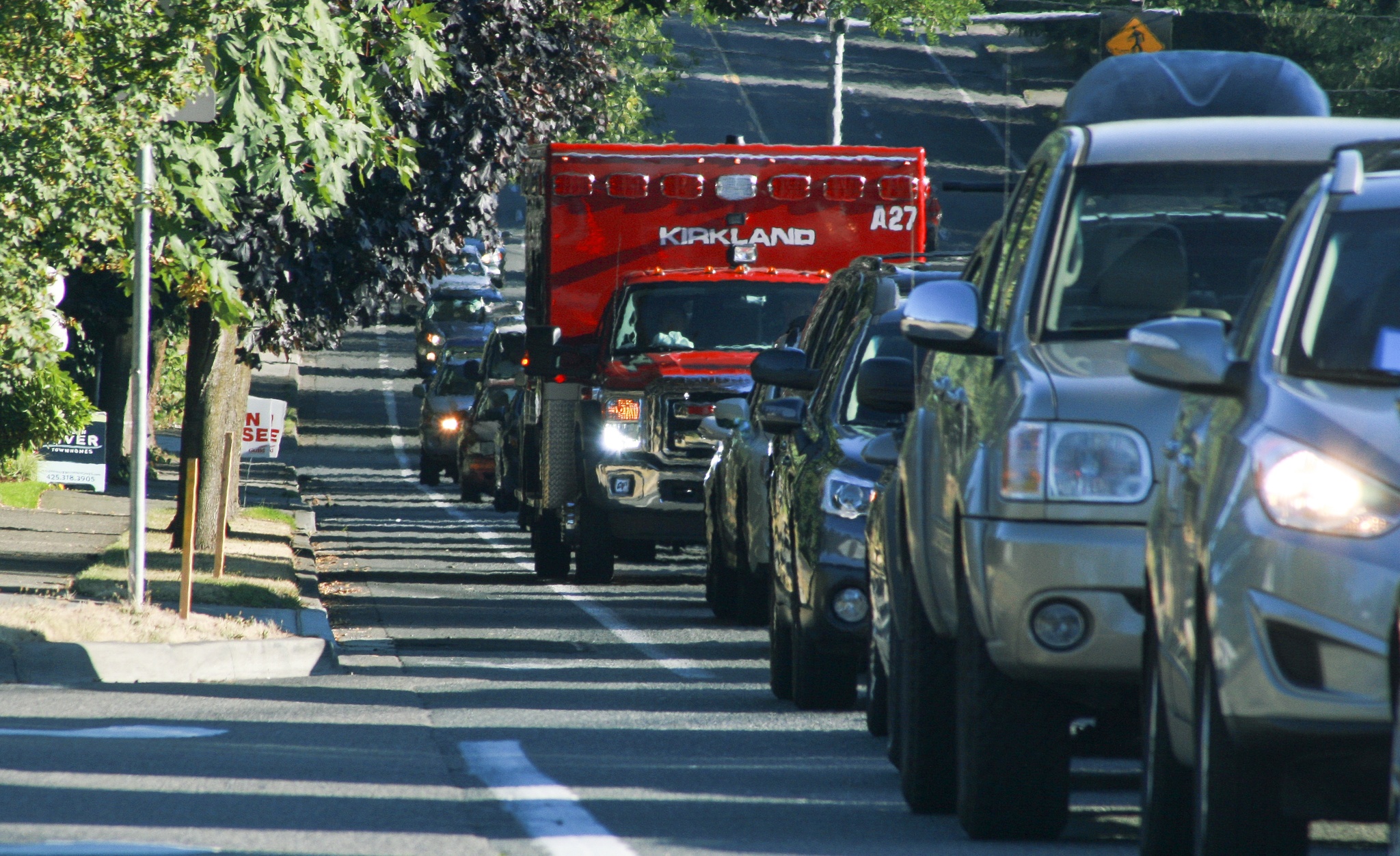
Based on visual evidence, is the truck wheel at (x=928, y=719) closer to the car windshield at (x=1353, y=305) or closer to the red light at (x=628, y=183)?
the car windshield at (x=1353, y=305)

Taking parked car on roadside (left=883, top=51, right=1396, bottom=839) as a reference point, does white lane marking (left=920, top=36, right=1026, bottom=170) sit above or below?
above

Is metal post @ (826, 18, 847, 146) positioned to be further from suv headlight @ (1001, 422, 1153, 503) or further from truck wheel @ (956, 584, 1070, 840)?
suv headlight @ (1001, 422, 1153, 503)

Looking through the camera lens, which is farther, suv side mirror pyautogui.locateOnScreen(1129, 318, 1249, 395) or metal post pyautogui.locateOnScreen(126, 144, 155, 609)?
metal post pyautogui.locateOnScreen(126, 144, 155, 609)

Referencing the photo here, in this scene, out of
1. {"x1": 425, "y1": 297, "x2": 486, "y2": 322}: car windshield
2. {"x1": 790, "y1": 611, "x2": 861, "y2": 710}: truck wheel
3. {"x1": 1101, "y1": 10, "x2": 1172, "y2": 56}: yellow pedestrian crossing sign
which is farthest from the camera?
{"x1": 425, "y1": 297, "x2": 486, "y2": 322}: car windshield

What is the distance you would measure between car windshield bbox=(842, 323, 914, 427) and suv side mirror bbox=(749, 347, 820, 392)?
240 mm

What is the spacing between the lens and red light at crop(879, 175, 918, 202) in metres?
19.5

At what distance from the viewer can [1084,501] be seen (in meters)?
6.34

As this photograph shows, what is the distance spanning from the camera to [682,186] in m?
19.2

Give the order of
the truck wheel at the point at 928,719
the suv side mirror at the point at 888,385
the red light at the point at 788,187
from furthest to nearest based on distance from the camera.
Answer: the red light at the point at 788,187 < the suv side mirror at the point at 888,385 < the truck wheel at the point at 928,719

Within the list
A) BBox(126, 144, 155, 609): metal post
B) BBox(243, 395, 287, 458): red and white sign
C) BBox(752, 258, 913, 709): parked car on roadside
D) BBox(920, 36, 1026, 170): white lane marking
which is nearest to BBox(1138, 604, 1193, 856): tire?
BBox(752, 258, 913, 709): parked car on roadside

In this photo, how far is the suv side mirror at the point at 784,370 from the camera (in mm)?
11930

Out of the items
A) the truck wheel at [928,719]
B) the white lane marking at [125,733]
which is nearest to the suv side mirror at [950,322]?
the truck wheel at [928,719]

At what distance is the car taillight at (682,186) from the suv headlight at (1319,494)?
14.4 meters

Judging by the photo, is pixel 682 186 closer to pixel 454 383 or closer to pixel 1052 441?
pixel 1052 441
